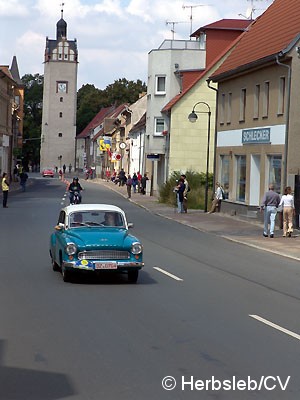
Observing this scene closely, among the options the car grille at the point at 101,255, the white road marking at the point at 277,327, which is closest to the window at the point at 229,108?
the car grille at the point at 101,255

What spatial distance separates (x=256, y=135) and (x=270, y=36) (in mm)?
4645

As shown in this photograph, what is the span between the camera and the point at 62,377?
8102 millimetres

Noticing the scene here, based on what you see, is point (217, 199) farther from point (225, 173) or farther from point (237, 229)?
point (237, 229)

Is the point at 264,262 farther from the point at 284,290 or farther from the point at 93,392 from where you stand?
the point at 93,392

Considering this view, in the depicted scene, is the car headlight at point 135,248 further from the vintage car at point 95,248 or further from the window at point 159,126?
the window at point 159,126

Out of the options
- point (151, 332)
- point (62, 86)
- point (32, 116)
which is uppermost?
point (62, 86)

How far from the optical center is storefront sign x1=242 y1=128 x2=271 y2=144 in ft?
120

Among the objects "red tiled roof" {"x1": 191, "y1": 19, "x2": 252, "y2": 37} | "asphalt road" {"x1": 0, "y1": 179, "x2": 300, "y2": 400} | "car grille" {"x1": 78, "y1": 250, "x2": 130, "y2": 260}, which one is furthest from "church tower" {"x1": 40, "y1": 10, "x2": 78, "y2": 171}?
"car grille" {"x1": 78, "y1": 250, "x2": 130, "y2": 260}

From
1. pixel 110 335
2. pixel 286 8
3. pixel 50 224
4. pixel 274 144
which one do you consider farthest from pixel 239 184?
pixel 110 335

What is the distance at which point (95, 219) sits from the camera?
659 inches

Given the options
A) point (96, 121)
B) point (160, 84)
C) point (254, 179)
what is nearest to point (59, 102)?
point (96, 121)

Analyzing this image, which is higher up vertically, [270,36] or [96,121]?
[270,36]

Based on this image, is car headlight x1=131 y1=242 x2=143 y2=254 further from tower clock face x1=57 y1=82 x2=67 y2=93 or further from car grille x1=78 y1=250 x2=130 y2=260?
tower clock face x1=57 y1=82 x2=67 y2=93

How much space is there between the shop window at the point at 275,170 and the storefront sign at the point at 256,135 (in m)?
0.88
